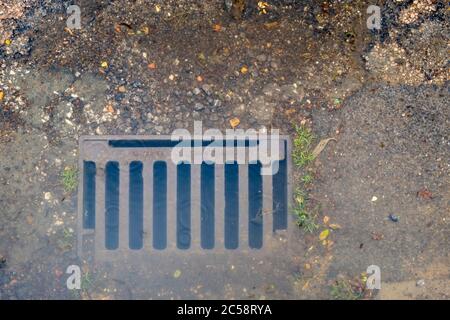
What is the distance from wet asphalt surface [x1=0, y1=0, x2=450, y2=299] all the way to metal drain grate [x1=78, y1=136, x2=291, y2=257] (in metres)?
0.07

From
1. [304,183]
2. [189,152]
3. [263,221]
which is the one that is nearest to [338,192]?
[304,183]

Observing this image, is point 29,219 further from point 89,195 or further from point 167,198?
point 167,198

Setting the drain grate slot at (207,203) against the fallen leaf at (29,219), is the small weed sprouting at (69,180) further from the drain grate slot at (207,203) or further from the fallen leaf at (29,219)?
the drain grate slot at (207,203)

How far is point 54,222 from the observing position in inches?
102

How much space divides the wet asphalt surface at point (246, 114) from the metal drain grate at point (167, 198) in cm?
7

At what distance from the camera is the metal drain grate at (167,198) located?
2605mm

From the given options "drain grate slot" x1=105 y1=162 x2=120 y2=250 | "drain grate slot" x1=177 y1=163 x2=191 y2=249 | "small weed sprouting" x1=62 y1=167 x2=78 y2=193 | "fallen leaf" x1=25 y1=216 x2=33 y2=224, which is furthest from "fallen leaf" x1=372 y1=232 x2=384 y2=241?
"fallen leaf" x1=25 y1=216 x2=33 y2=224

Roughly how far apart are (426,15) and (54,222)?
216 cm

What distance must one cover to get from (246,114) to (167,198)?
0.58m

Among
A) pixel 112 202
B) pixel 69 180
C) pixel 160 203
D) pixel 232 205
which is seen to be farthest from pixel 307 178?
pixel 69 180

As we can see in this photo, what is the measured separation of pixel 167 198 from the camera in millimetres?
2629

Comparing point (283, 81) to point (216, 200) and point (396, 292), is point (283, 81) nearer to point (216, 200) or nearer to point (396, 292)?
point (216, 200)

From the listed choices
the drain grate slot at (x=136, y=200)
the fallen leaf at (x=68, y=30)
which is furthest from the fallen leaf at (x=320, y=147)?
the fallen leaf at (x=68, y=30)

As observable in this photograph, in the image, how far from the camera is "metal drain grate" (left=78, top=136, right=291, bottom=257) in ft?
8.55
